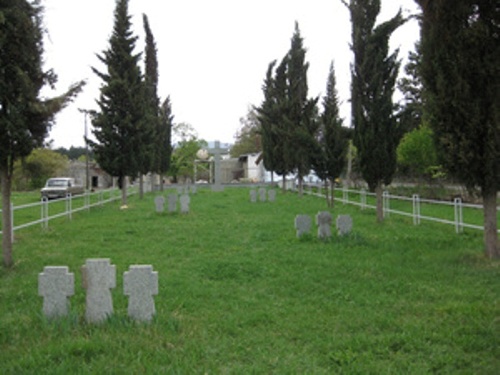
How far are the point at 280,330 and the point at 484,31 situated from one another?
650cm

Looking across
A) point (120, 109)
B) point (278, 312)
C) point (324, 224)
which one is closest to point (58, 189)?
point (120, 109)

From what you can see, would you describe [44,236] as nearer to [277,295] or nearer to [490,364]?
[277,295]

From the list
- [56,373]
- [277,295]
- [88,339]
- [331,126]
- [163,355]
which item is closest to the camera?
[56,373]

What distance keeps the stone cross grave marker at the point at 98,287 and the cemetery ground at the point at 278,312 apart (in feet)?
0.49

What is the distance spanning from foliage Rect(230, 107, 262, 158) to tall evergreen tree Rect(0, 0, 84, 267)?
75.9 m

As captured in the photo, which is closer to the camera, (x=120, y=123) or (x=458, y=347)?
(x=458, y=347)

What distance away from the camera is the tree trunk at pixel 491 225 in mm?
8969

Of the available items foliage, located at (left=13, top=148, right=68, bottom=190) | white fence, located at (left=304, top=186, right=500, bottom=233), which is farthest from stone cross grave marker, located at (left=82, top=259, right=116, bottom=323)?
foliage, located at (left=13, top=148, right=68, bottom=190)

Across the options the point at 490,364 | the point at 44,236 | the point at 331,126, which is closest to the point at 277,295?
the point at 490,364

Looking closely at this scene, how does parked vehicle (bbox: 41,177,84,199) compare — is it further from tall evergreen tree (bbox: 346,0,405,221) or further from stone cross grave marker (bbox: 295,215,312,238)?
stone cross grave marker (bbox: 295,215,312,238)

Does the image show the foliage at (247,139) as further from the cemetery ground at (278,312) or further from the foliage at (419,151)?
the cemetery ground at (278,312)

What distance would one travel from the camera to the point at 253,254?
395 inches

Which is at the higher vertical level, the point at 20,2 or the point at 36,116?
the point at 20,2

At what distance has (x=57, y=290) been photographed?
5547 millimetres
